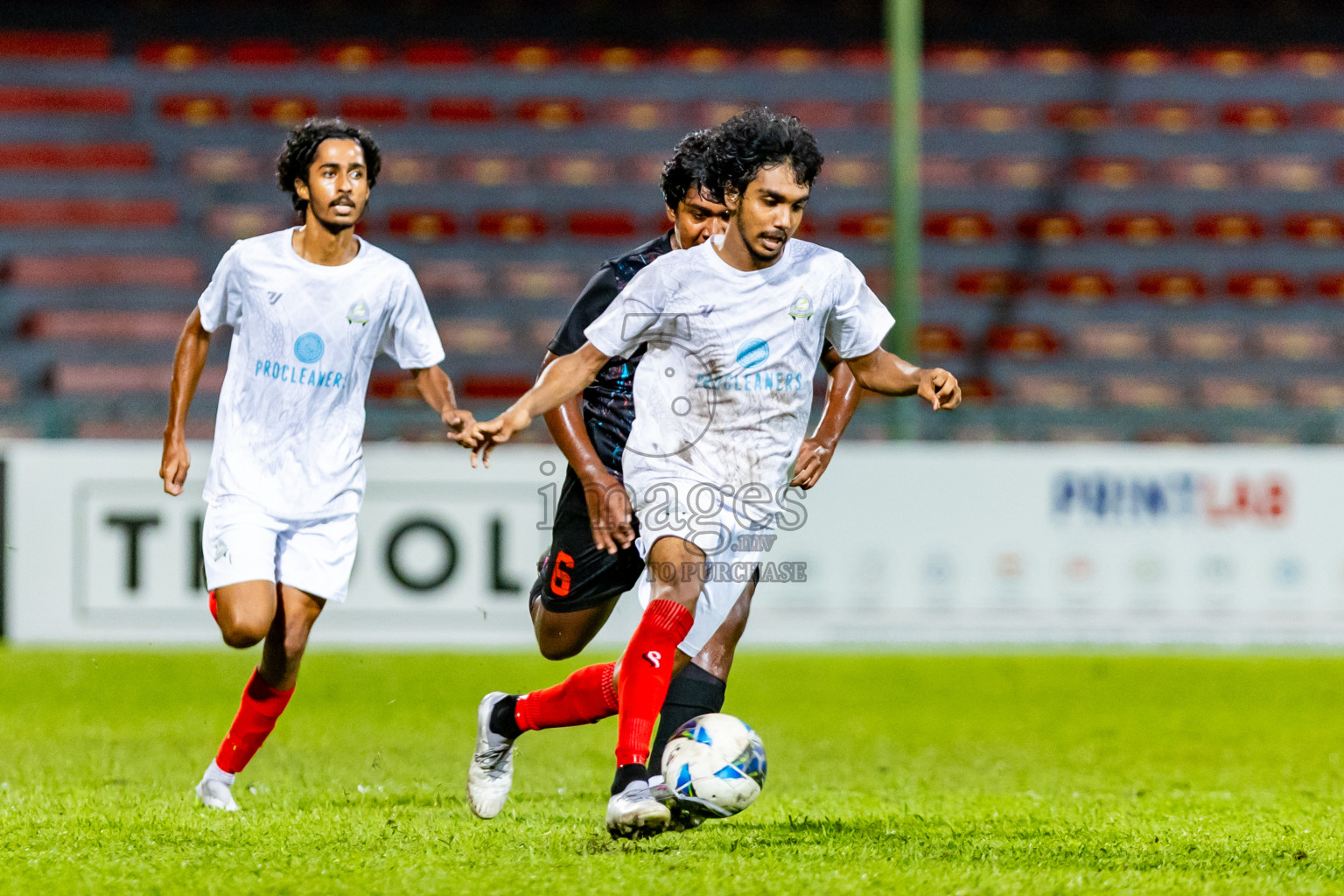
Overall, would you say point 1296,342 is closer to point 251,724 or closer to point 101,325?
point 101,325

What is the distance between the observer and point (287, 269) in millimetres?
4590

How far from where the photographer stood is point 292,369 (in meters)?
4.55

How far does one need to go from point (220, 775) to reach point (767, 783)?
183cm

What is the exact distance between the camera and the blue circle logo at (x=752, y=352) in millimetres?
3988

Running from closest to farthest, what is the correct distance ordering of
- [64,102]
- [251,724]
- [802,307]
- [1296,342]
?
[802,307], [251,724], [1296,342], [64,102]

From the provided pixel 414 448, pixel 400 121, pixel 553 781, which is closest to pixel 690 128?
pixel 400 121

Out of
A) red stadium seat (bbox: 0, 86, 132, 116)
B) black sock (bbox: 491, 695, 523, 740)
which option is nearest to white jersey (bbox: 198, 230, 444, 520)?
black sock (bbox: 491, 695, 523, 740)

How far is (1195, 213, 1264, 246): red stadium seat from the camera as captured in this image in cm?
1432

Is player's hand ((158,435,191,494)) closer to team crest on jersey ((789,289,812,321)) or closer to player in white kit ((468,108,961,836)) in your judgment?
player in white kit ((468,108,961,836))

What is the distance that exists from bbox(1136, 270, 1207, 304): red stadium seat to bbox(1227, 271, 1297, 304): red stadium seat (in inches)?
10.9

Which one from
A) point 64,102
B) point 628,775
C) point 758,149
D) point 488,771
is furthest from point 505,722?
point 64,102

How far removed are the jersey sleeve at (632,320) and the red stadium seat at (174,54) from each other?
1184 cm

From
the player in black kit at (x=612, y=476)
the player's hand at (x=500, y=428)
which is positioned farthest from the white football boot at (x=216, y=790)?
the player's hand at (x=500, y=428)

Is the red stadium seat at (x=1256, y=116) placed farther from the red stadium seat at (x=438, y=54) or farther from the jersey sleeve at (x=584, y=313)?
the jersey sleeve at (x=584, y=313)
